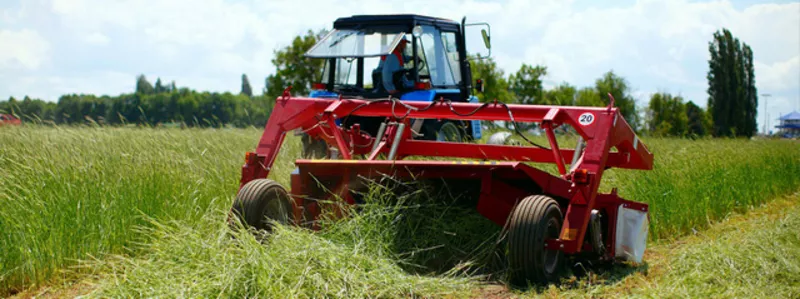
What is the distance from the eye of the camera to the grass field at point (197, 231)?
427 centimetres

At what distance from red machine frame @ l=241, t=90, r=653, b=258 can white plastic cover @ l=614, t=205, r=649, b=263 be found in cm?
4

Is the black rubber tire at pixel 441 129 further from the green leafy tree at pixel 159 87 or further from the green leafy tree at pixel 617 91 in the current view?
the green leafy tree at pixel 159 87

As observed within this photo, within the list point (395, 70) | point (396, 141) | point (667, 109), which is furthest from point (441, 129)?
point (667, 109)

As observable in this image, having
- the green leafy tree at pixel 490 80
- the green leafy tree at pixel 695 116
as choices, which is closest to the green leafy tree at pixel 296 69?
the green leafy tree at pixel 490 80

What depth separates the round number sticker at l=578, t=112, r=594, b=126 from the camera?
5403 mm

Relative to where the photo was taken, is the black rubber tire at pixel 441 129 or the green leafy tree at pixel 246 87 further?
the green leafy tree at pixel 246 87

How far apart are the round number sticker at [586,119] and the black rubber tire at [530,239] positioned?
0.78 m

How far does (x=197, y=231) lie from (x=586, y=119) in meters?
2.61

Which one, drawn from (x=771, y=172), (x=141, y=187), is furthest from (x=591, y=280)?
(x=771, y=172)

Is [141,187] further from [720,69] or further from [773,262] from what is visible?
[720,69]

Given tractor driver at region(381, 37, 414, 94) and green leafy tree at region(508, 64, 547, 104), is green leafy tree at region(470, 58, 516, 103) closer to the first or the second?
green leafy tree at region(508, 64, 547, 104)

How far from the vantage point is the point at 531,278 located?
4.80 metres

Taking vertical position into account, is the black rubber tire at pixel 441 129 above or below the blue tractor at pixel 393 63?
below

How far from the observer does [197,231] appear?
4.72 metres
